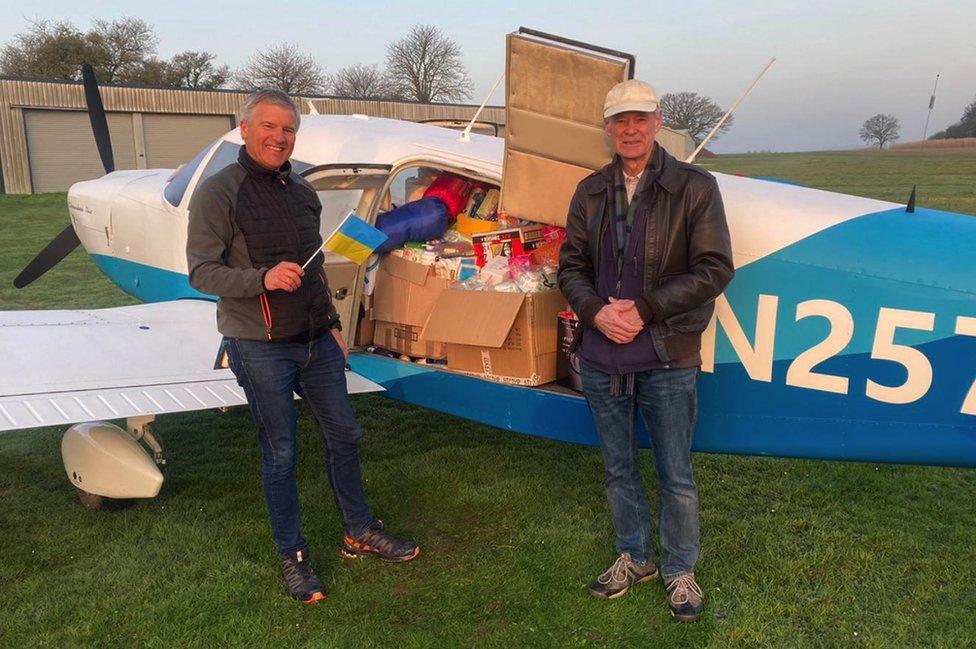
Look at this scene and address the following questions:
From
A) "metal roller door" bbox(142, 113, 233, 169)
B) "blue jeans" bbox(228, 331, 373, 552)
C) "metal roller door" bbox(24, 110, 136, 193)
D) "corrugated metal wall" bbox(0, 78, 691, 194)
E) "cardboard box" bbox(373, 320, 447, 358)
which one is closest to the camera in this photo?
"blue jeans" bbox(228, 331, 373, 552)

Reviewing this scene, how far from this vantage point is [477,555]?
3.49 m

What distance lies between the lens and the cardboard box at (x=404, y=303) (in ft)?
12.9

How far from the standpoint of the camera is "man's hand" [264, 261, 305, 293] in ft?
8.39

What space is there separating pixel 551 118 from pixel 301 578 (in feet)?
7.44

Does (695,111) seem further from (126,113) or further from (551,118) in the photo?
(551,118)

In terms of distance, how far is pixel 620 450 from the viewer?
297 centimetres

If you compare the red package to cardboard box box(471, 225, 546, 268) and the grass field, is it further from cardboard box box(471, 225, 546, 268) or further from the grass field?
the grass field

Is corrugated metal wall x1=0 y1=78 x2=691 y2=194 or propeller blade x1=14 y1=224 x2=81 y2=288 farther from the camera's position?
corrugated metal wall x1=0 y1=78 x2=691 y2=194

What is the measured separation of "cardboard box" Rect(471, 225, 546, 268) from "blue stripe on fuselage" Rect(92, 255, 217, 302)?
1996mm

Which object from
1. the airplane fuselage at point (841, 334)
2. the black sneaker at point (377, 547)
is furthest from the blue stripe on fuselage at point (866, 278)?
the black sneaker at point (377, 547)

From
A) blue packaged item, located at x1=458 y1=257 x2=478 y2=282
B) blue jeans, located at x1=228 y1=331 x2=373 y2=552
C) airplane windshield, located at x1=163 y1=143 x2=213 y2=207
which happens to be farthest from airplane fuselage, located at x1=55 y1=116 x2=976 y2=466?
airplane windshield, located at x1=163 y1=143 x2=213 y2=207

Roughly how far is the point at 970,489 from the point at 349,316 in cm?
366

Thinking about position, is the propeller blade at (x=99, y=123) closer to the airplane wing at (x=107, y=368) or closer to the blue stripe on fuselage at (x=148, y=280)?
the blue stripe on fuselage at (x=148, y=280)

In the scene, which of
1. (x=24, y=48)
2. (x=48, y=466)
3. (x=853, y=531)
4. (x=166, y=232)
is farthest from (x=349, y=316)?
(x=24, y=48)
